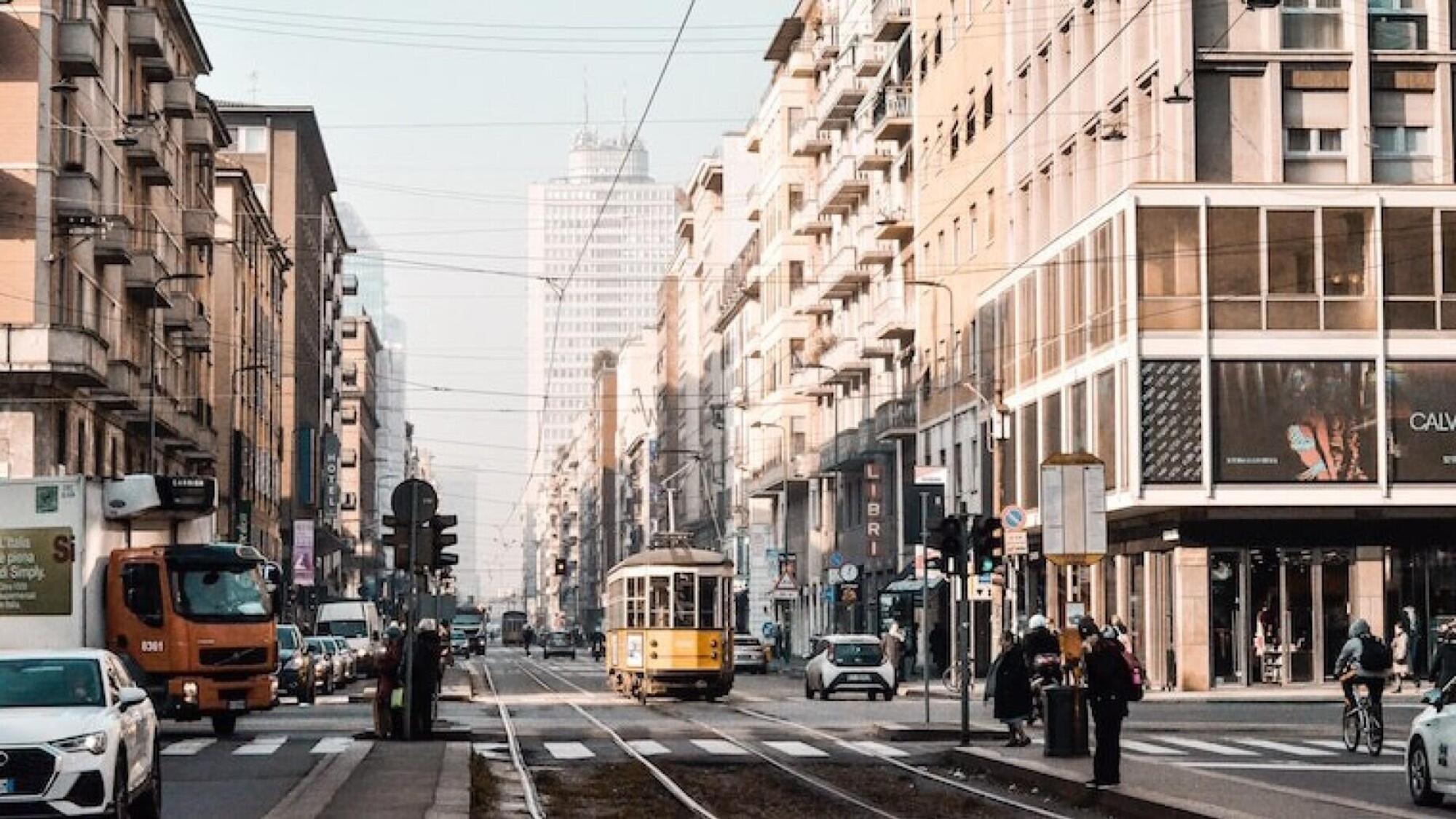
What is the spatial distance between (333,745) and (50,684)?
46.2 feet

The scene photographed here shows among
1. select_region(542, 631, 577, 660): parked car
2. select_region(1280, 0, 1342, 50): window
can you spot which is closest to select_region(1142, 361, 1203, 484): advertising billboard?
select_region(1280, 0, 1342, 50): window

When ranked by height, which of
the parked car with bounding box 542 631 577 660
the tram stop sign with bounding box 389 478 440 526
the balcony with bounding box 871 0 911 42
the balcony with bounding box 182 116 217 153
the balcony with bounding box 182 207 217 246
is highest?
the balcony with bounding box 871 0 911 42

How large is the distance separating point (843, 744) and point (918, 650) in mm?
47111

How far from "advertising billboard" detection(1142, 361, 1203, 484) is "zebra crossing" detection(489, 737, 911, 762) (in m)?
19.5

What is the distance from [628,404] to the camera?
653 ft

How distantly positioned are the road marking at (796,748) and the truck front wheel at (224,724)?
8.10 meters

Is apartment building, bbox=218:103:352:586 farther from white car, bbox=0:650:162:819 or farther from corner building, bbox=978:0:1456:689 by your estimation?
white car, bbox=0:650:162:819

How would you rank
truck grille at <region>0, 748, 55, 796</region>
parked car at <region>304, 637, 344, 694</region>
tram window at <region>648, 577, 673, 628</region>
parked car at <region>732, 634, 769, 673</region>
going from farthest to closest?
parked car at <region>732, 634, 769, 673</region>
parked car at <region>304, 637, 344, 694</region>
tram window at <region>648, 577, 673, 628</region>
truck grille at <region>0, 748, 55, 796</region>

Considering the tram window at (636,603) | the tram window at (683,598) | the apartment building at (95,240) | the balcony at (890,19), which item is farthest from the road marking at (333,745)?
the balcony at (890,19)

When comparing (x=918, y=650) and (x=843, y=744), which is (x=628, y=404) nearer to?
(x=918, y=650)

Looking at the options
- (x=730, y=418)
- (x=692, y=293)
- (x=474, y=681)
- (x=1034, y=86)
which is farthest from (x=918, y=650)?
(x=692, y=293)

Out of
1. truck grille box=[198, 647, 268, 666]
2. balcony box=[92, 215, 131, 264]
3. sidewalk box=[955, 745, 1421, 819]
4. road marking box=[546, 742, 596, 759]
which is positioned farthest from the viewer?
balcony box=[92, 215, 131, 264]

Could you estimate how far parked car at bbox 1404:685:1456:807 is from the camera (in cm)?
2109

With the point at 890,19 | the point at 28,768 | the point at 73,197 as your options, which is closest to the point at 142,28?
the point at 73,197
